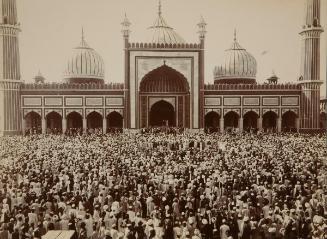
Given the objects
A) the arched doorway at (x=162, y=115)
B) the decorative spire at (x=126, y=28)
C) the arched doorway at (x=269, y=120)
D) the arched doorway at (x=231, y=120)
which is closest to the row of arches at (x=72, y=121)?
the arched doorway at (x=162, y=115)

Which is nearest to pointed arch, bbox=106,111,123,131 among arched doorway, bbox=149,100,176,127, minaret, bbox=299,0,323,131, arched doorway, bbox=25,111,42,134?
arched doorway, bbox=149,100,176,127

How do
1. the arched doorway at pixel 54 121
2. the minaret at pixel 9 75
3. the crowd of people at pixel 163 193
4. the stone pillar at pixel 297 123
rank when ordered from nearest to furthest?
the crowd of people at pixel 163 193 → the minaret at pixel 9 75 → the arched doorway at pixel 54 121 → the stone pillar at pixel 297 123

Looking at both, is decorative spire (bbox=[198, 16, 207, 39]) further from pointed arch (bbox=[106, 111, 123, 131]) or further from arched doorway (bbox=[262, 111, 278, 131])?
pointed arch (bbox=[106, 111, 123, 131])

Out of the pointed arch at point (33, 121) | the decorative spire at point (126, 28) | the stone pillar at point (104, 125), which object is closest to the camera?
the decorative spire at point (126, 28)

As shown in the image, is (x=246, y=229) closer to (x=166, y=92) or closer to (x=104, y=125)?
(x=104, y=125)

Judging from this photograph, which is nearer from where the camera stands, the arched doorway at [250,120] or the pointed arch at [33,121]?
the pointed arch at [33,121]

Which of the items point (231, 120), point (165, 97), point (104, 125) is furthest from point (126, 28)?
point (231, 120)

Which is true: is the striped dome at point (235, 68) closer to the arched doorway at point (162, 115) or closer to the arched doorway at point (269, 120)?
the arched doorway at point (269, 120)
